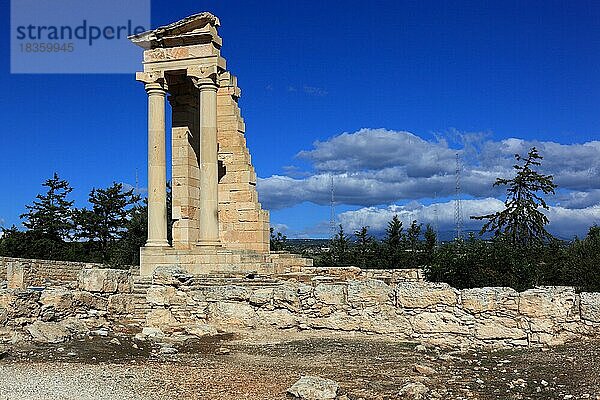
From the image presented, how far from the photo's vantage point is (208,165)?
2112 centimetres

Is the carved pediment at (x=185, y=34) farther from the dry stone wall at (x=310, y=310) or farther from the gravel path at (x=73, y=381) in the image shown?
the gravel path at (x=73, y=381)

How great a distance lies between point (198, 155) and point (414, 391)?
17.2m

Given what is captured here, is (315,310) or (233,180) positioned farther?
(233,180)

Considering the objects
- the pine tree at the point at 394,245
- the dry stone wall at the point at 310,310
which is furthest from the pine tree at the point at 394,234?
the dry stone wall at the point at 310,310

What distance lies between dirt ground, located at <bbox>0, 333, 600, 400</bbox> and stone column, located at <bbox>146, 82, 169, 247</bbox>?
11.3m

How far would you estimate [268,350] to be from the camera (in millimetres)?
10180

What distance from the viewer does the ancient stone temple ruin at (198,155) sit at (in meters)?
21.2

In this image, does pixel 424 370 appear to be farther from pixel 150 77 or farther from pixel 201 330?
pixel 150 77

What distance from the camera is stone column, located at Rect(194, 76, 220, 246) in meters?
21.2

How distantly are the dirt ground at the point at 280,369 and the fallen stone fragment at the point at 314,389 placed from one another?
203 millimetres

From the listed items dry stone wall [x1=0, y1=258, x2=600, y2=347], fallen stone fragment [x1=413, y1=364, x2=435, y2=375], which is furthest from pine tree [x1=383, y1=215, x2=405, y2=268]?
fallen stone fragment [x1=413, y1=364, x2=435, y2=375]

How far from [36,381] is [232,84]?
52.7ft

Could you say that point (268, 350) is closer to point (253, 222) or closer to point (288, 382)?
point (288, 382)

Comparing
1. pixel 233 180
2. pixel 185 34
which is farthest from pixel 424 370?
pixel 185 34
